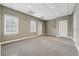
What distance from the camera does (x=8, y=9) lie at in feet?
17.0

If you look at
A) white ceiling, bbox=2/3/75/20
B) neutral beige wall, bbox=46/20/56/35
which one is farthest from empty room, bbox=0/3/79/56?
neutral beige wall, bbox=46/20/56/35

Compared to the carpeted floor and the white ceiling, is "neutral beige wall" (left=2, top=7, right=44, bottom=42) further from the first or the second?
the carpeted floor

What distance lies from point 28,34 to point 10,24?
101 inches

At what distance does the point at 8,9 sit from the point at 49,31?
8235 mm

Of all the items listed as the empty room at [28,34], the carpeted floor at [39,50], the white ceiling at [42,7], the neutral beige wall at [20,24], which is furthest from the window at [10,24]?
the carpeted floor at [39,50]

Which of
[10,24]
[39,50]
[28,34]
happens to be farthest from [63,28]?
[10,24]

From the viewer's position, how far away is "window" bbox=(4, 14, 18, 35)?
517 centimetres

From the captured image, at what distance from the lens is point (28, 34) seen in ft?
25.0

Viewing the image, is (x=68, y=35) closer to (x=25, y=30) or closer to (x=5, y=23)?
(x=25, y=30)

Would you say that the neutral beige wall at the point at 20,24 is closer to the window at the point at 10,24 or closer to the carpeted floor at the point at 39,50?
the window at the point at 10,24

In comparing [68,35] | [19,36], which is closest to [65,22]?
[68,35]

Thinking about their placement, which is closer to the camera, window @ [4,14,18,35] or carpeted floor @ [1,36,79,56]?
carpeted floor @ [1,36,79,56]

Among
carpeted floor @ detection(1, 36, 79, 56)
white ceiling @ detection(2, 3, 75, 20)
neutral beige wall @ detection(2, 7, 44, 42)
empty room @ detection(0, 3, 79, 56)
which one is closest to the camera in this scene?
carpeted floor @ detection(1, 36, 79, 56)

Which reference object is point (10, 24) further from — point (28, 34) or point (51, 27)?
point (51, 27)
